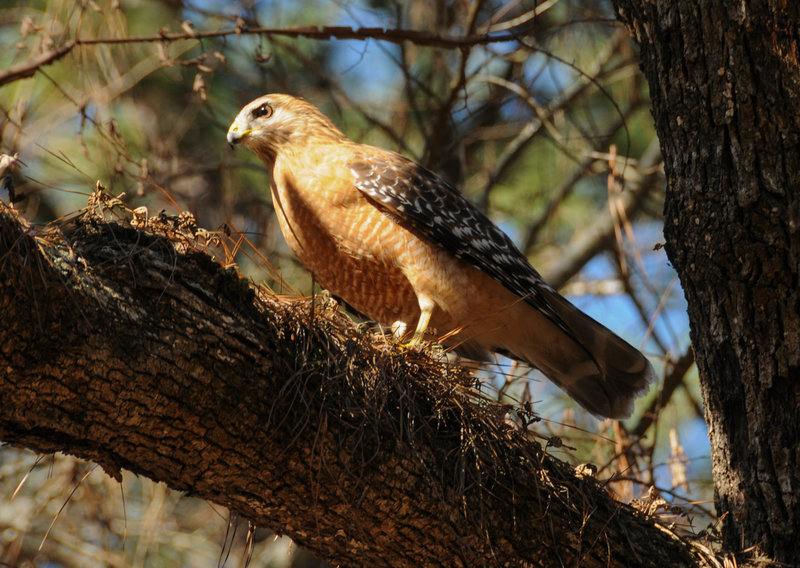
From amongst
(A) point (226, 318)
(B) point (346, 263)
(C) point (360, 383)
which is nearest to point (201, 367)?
(A) point (226, 318)

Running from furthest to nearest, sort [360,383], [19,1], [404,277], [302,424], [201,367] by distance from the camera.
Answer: [19,1] → [404,277] → [360,383] → [302,424] → [201,367]

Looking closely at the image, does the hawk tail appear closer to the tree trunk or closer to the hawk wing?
the hawk wing

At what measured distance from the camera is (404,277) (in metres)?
3.97

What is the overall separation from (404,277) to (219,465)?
5.76ft

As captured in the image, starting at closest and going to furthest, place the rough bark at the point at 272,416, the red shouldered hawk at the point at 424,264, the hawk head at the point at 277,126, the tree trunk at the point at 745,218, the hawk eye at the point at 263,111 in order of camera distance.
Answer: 1. the rough bark at the point at 272,416
2. the tree trunk at the point at 745,218
3. the red shouldered hawk at the point at 424,264
4. the hawk head at the point at 277,126
5. the hawk eye at the point at 263,111

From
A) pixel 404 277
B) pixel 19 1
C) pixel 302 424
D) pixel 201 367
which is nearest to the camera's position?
pixel 201 367

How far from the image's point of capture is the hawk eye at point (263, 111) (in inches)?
180

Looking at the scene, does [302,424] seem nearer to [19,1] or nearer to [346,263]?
Result: [346,263]

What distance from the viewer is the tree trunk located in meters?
2.76

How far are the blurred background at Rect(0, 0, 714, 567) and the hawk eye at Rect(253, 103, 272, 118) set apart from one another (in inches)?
29.2

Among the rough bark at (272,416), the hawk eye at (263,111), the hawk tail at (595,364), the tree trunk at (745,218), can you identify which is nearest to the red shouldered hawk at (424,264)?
the hawk tail at (595,364)

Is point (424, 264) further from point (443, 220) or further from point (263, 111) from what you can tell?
point (263, 111)

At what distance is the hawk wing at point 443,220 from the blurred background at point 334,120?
2.92ft

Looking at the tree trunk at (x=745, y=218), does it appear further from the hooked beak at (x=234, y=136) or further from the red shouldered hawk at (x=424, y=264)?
the hooked beak at (x=234, y=136)
